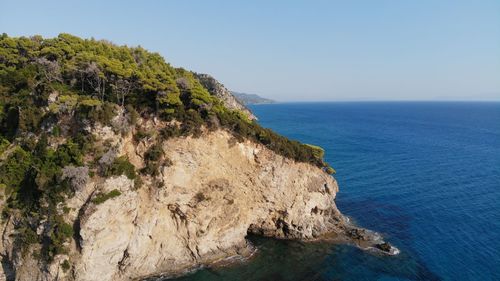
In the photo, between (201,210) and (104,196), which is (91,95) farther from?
(201,210)

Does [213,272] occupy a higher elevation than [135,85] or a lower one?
lower

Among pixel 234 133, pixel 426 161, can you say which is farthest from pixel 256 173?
pixel 426 161

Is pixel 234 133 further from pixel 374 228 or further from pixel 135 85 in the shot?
pixel 374 228

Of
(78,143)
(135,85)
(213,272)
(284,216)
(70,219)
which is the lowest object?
(213,272)

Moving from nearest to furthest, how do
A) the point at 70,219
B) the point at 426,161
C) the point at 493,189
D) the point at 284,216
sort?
the point at 70,219 < the point at 284,216 < the point at 493,189 < the point at 426,161

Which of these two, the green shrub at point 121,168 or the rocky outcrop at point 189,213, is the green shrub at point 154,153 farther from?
the green shrub at point 121,168

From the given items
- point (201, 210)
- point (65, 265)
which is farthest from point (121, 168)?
point (201, 210)

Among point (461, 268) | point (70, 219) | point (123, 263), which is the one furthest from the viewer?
point (461, 268)
